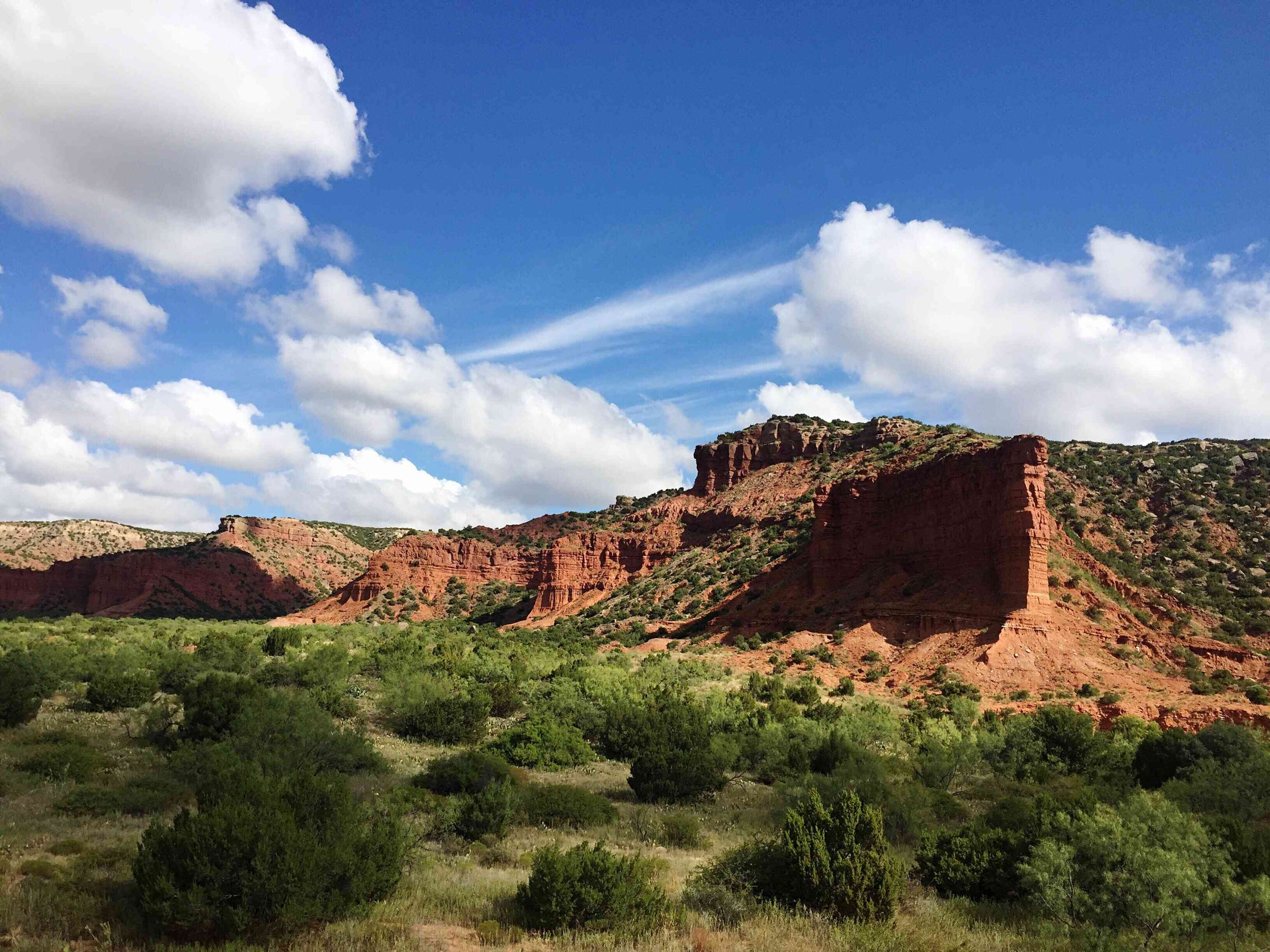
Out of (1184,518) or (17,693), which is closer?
(17,693)

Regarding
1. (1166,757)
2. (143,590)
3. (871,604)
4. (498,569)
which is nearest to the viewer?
(1166,757)

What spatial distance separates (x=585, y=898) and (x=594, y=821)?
6.28m

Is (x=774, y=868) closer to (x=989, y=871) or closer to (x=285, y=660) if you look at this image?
(x=989, y=871)

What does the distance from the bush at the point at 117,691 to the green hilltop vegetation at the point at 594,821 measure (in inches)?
4.3

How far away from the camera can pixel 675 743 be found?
62.2 ft

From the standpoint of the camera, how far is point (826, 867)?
938cm

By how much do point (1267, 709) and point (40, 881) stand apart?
34.2m

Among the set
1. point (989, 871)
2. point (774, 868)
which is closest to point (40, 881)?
point (774, 868)

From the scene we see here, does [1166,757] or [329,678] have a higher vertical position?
[1166,757]

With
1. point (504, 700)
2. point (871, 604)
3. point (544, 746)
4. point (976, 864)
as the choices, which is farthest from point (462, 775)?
point (871, 604)

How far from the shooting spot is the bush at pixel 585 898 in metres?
8.47

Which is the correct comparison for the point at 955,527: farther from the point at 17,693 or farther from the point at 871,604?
the point at 17,693

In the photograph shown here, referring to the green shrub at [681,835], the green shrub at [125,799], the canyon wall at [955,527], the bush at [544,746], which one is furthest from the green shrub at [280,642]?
the canyon wall at [955,527]

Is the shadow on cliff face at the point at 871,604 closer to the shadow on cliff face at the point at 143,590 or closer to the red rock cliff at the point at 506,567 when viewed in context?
the red rock cliff at the point at 506,567
